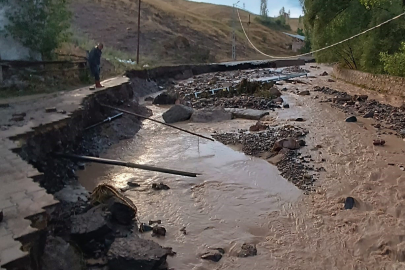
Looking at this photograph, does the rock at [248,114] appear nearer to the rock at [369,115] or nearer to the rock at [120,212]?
the rock at [369,115]

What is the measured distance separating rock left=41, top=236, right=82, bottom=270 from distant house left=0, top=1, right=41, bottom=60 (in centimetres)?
1202

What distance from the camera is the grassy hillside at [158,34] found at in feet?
121

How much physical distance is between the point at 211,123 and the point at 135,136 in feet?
9.07

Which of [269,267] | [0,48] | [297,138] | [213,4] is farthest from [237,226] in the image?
[213,4]

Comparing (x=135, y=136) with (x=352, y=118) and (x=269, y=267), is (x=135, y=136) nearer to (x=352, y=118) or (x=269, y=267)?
(x=352, y=118)

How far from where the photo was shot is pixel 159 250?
5.12 metres

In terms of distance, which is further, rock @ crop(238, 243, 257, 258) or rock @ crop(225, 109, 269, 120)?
rock @ crop(225, 109, 269, 120)

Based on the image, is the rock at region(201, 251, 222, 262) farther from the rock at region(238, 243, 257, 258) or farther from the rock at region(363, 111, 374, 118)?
the rock at region(363, 111, 374, 118)

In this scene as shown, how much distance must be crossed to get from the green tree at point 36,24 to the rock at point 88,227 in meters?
11.0

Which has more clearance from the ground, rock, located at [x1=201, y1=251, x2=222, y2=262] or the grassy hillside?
the grassy hillside

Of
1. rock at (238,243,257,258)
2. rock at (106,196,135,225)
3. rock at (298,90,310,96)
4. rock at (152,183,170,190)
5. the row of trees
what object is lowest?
rock at (238,243,257,258)

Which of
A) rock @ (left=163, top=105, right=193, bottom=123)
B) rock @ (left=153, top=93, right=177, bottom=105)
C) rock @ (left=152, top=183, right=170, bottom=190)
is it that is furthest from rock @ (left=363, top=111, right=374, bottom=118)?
rock @ (left=152, top=183, right=170, bottom=190)

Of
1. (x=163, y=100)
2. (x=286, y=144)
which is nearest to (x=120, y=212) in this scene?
(x=286, y=144)

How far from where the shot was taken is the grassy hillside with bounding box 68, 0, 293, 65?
36.9 meters
